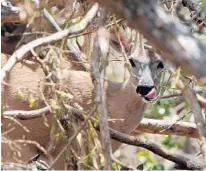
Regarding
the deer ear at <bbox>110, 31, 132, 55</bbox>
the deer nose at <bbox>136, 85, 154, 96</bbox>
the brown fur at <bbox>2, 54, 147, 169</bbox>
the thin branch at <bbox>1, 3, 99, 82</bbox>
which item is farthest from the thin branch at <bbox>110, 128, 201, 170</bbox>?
the thin branch at <bbox>1, 3, 99, 82</bbox>

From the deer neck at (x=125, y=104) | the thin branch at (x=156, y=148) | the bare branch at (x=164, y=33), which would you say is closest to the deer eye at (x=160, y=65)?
the deer neck at (x=125, y=104)

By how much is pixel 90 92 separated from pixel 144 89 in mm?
219

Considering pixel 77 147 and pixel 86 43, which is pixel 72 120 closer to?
pixel 77 147

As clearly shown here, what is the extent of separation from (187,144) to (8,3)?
2714mm

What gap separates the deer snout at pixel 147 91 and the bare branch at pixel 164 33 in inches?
64.8

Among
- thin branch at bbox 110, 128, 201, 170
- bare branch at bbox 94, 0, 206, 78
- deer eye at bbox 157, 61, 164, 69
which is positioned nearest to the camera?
bare branch at bbox 94, 0, 206, 78

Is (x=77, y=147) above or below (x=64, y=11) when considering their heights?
below

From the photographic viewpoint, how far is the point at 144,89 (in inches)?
86.7

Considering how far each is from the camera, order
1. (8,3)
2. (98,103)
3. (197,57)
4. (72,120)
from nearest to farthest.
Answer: (197,57)
(98,103)
(72,120)
(8,3)

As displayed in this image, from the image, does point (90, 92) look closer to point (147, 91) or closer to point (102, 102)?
point (147, 91)

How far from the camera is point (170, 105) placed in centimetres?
359

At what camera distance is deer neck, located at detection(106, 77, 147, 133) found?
7.38ft

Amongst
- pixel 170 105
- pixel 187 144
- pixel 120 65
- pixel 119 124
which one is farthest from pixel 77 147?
pixel 187 144

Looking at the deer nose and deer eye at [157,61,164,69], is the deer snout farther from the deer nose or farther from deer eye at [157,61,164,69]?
deer eye at [157,61,164,69]
